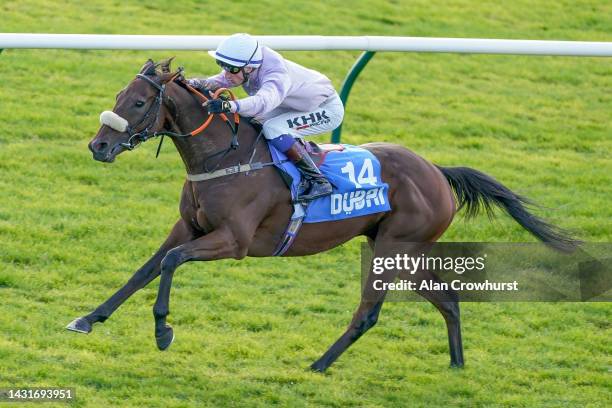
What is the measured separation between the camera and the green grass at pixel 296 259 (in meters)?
6.56

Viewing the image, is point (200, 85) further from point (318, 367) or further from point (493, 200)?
point (493, 200)

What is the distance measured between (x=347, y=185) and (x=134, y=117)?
1.38 metres

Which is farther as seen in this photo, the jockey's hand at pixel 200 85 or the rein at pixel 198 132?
the jockey's hand at pixel 200 85

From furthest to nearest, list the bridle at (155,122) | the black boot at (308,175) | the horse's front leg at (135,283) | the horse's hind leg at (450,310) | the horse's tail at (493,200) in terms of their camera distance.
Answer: the horse's tail at (493,200), the horse's hind leg at (450,310), the black boot at (308,175), the horse's front leg at (135,283), the bridle at (155,122)

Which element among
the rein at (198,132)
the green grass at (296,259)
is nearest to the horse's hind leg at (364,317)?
the green grass at (296,259)

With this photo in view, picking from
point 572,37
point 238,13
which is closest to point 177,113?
point 238,13

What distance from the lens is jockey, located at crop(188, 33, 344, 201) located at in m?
6.21

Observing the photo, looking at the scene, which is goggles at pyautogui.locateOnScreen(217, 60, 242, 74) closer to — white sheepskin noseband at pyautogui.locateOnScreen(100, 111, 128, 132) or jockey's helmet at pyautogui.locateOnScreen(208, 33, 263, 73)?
jockey's helmet at pyautogui.locateOnScreen(208, 33, 263, 73)

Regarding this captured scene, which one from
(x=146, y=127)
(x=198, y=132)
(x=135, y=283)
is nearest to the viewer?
(x=146, y=127)

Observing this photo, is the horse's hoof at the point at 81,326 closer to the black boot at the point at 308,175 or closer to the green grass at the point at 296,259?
the green grass at the point at 296,259

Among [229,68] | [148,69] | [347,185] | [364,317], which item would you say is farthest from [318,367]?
[148,69]

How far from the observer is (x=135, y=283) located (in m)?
6.42

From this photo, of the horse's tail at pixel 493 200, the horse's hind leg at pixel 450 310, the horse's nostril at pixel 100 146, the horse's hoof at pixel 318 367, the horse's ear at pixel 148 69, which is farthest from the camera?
the horse's tail at pixel 493 200

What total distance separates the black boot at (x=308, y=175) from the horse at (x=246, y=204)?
11 centimetres
